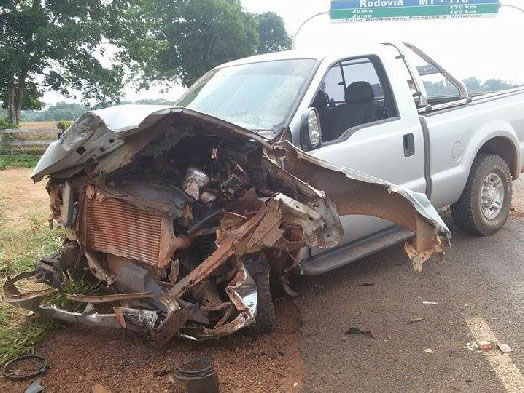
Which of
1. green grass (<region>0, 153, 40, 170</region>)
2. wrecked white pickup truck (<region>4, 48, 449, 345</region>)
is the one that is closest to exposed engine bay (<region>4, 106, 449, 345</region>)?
wrecked white pickup truck (<region>4, 48, 449, 345</region>)

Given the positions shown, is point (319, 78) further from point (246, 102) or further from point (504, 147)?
point (504, 147)

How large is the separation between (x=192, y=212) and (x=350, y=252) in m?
1.47

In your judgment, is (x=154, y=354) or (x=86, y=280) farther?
(x=86, y=280)

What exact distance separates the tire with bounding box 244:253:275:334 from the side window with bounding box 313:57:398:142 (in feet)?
5.28

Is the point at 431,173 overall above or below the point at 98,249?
above

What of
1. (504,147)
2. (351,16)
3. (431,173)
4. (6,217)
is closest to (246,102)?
(431,173)

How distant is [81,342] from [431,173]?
326 cm

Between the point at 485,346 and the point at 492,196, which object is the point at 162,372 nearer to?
the point at 485,346

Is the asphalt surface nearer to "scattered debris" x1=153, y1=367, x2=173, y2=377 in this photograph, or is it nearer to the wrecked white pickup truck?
the wrecked white pickup truck

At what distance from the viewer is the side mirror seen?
3.79 metres

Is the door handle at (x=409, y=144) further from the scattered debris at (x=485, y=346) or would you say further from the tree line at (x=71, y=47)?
the tree line at (x=71, y=47)

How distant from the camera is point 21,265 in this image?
5.14 m

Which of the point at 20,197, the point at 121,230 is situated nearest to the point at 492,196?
the point at 121,230

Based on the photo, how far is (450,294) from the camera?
427 centimetres
